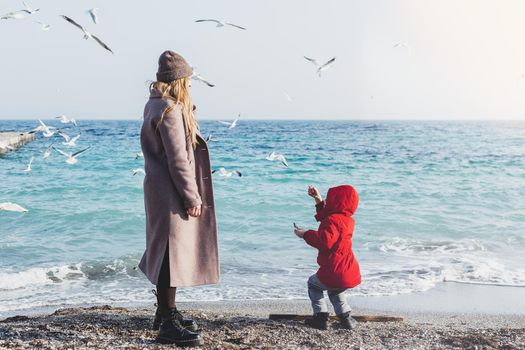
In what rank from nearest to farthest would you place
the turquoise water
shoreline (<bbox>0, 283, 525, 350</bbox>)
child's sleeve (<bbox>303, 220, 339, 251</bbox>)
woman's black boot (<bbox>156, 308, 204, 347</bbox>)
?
woman's black boot (<bbox>156, 308, 204, 347</bbox>) → shoreline (<bbox>0, 283, 525, 350</bbox>) → child's sleeve (<bbox>303, 220, 339, 251</bbox>) → the turquoise water

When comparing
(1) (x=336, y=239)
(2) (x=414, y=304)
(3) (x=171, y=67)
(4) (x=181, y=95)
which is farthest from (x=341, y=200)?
(2) (x=414, y=304)

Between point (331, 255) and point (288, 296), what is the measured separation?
2.07 metres

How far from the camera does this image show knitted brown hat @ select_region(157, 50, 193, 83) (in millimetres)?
3492

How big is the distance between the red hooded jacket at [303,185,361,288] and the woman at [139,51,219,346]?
0.77 metres

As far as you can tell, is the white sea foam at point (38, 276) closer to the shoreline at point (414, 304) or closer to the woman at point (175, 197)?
the shoreline at point (414, 304)

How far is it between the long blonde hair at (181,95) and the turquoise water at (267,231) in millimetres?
2826

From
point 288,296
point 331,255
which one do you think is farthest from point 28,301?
point 331,255

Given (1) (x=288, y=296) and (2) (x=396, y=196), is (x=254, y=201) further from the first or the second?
(1) (x=288, y=296)

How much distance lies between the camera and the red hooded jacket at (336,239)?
4.06 metres

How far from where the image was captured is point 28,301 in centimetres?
595

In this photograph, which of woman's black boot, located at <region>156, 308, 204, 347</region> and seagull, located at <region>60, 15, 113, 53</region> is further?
seagull, located at <region>60, 15, 113, 53</region>

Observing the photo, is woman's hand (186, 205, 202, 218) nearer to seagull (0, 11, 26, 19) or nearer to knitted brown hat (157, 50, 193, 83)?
knitted brown hat (157, 50, 193, 83)

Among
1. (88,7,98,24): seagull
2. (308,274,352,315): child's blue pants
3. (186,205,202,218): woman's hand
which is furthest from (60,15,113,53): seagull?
(308,274,352,315): child's blue pants

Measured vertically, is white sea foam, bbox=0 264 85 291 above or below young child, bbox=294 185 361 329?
below
